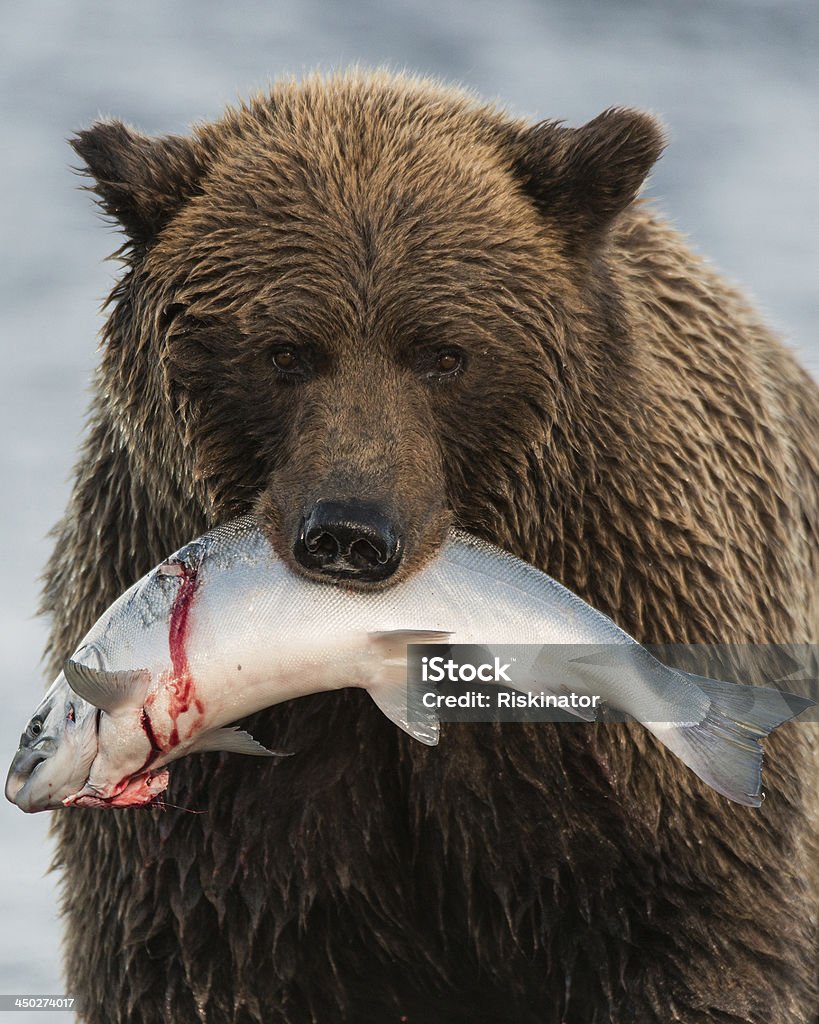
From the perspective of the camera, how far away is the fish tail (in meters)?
5.75

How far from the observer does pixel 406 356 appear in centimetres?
632

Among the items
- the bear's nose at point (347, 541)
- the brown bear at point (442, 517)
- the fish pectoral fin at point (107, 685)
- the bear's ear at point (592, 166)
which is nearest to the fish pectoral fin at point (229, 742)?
the fish pectoral fin at point (107, 685)

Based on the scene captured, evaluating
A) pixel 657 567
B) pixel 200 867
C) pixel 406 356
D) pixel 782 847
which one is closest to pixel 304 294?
pixel 406 356

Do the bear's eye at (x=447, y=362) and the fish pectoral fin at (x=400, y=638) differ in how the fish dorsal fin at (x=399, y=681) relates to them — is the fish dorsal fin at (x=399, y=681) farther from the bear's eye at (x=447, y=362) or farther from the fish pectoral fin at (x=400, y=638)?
the bear's eye at (x=447, y=362)

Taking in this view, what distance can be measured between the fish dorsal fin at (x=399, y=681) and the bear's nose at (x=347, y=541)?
20 cm

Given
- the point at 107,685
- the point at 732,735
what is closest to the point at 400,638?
the point at 107,685

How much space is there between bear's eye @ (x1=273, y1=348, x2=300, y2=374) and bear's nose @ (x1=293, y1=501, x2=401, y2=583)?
2.50ft

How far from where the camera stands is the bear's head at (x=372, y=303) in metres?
6.27

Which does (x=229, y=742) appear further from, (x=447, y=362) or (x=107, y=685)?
(x=447, y=362)

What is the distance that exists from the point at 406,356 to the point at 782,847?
2.29 metres

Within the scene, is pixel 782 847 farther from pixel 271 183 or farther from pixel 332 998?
pixel 271 183

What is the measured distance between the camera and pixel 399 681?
19.2 feet

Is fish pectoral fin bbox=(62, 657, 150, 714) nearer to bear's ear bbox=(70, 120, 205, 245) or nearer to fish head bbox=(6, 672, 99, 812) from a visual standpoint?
fish head bbox=(6, 672, 99, 812)

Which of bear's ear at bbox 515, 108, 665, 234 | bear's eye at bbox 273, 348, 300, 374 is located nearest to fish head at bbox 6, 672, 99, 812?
bear's eye at bbox 273, 348, 300, 374
